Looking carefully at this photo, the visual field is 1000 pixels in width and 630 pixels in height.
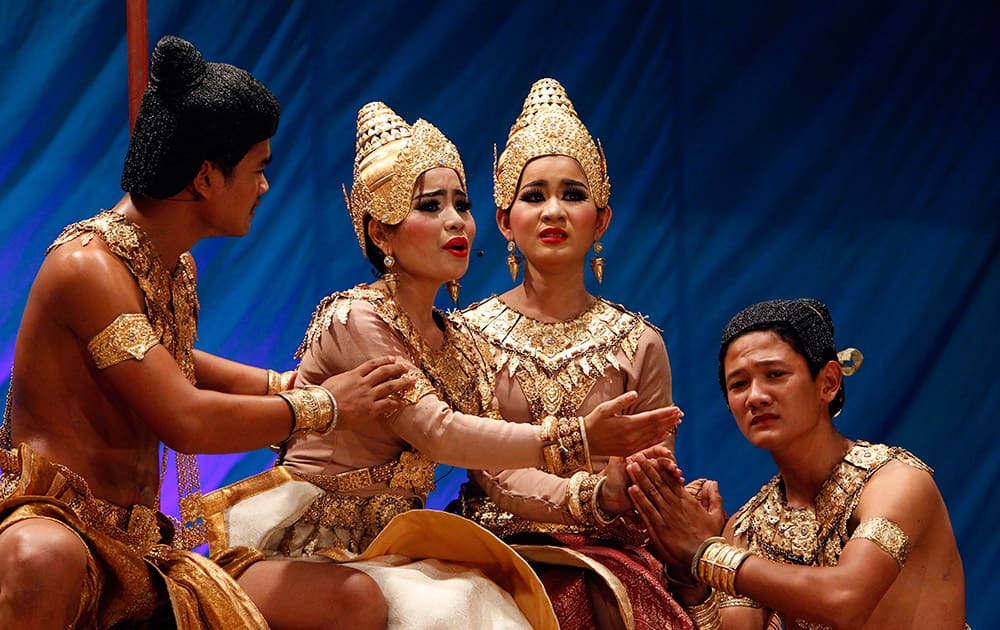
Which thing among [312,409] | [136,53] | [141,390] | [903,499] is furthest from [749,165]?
[141,390]

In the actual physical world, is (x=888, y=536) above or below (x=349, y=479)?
above

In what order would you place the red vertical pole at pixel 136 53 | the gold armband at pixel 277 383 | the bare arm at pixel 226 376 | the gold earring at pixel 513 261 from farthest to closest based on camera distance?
the gold earring at pixel 513 261, the red vertical pole at pixel 136 53, the gold armband at pixel 277 383, the bare arm at pixel 226 376

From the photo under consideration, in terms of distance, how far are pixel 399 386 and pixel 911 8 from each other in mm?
3085

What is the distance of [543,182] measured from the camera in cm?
387

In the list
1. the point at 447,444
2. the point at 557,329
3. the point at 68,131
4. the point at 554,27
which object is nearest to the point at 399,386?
the point at 447,444

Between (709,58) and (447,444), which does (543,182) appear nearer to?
(447,444)

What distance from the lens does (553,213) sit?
383 cm

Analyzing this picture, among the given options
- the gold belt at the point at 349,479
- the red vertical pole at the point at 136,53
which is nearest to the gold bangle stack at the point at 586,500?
the gold belt at the point at 349,479

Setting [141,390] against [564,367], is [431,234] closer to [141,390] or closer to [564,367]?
[564,367]

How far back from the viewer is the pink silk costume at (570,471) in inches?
132

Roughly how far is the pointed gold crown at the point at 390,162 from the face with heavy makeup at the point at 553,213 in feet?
1.09

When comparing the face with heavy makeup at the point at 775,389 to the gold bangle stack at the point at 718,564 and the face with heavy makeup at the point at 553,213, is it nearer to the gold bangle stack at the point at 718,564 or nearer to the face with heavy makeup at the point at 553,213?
the gold bangle stack at the point at 718,564

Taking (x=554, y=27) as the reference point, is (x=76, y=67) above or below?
below

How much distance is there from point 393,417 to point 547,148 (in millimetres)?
990
